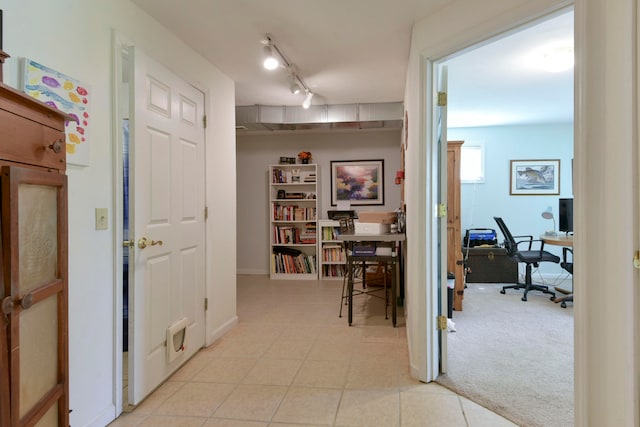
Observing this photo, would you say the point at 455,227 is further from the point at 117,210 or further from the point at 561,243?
the point at 117,210

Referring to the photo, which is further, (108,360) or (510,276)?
(510,276)

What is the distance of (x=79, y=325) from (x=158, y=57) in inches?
66.3

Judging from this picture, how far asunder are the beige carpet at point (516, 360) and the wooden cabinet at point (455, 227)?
0.28 m

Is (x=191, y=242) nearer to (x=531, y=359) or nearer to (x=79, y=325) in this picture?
(x=79, y=325)

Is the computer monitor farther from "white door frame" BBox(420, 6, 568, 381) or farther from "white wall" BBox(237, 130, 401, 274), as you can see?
"white door frame" BBox(420, 6, 568, 381)

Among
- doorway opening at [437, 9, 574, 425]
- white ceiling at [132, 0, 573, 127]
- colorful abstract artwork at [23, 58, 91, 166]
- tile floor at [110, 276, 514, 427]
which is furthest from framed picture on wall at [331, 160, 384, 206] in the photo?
colorful abstract artwork at [23, 58, 91, 166]

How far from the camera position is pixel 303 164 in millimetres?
5809

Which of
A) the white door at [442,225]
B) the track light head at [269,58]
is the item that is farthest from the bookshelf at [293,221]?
the white door at [442,225]

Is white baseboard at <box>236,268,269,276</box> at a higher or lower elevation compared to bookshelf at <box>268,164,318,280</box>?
lower

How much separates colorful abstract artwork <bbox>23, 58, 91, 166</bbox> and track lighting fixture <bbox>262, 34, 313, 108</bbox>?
4.24 ft

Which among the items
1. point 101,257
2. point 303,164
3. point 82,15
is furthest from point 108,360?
point 303,164

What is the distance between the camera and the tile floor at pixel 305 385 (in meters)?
1.97

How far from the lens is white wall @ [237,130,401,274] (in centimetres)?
587

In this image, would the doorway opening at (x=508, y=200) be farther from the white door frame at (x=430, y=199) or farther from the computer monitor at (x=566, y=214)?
the computer monitor at (x=566, y=214)
